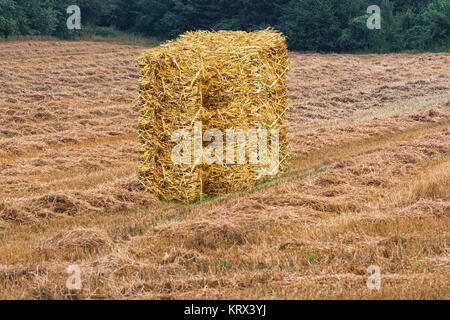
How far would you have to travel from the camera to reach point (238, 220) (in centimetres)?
702

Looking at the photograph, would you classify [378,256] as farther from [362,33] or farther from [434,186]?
[362,33]

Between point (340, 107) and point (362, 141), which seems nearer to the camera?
point (362, 141)

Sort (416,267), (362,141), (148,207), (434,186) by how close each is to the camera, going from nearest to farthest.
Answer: (416,267) < (434,186) < (148,207) < (362,141)

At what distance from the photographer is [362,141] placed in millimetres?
12883

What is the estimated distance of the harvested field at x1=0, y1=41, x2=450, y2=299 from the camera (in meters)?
5.10

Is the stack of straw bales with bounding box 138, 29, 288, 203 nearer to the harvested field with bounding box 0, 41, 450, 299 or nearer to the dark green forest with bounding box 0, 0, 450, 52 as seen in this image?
the harvested field with bounding box 0, 41, 450, 299

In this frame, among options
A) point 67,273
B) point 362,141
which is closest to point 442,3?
point 362,141

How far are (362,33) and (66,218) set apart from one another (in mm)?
38422

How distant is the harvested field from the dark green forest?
87.4ft

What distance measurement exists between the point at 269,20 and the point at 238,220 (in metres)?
43.8

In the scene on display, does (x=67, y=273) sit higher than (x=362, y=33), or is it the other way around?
(x=362, y=33)

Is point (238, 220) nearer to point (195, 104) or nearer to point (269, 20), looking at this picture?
point (195, 104)

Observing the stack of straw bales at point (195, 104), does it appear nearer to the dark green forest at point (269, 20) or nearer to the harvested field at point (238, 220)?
the harvested field at point (238, 220)

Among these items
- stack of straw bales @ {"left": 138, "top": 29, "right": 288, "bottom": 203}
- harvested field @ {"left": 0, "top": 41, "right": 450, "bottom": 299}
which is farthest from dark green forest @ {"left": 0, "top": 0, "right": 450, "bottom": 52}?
stack of straw bales @ {"left": 138, "top": 29, "right": 288, "bottom": 203}
